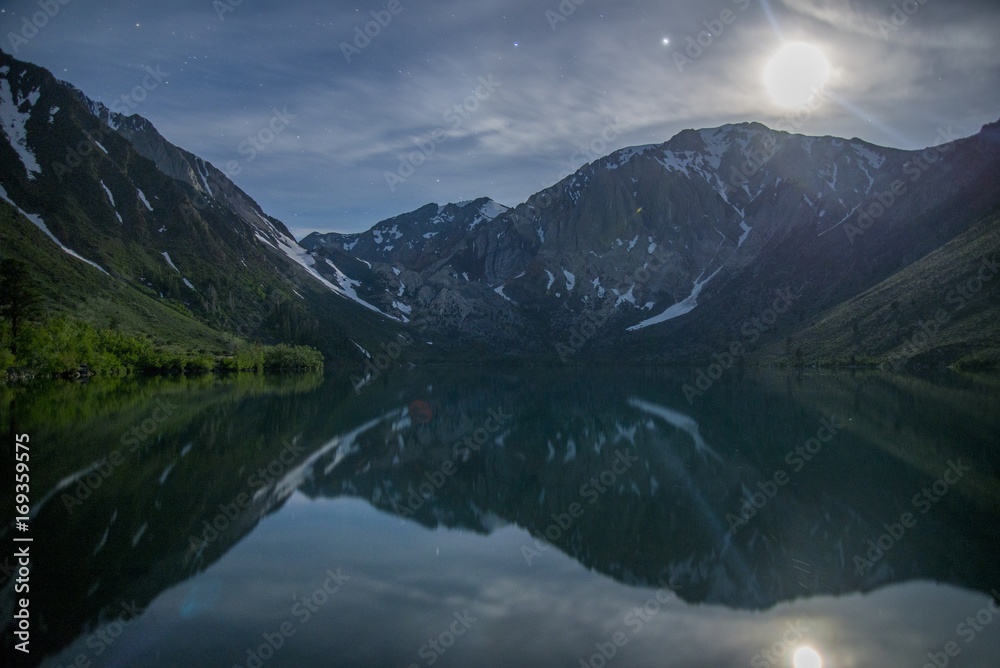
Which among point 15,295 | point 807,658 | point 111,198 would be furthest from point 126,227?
point 807,658

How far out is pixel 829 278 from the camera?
7470 inches

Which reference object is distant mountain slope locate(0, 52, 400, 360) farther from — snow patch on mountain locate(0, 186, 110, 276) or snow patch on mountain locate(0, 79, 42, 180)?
snow patch on mountain locate(0, 186, 110, 276)

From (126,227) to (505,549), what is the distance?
513 ft

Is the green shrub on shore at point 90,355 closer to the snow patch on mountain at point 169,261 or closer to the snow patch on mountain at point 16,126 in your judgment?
the snow patch on mountain at point 169,261

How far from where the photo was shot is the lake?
10.5m

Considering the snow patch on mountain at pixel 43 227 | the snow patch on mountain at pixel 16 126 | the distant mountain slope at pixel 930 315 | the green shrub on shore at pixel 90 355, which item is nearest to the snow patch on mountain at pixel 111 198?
the snow patch on mountain at pixel 16 126

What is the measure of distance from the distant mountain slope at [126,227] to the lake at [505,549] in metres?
91.5

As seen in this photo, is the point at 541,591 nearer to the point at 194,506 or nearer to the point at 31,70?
the point at 194,506

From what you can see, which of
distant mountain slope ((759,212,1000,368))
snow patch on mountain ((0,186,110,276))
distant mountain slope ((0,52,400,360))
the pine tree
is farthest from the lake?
snow patch on mountain ((0,186,110,276))

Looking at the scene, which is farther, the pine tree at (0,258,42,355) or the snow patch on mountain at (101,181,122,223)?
the snow patch on mountain at (101,181,122,223)

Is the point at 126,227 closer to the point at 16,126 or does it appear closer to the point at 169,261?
the point at 169,261

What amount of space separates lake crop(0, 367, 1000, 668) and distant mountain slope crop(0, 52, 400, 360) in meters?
91.5

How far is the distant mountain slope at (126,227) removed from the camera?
120 m

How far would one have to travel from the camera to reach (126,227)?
141m
